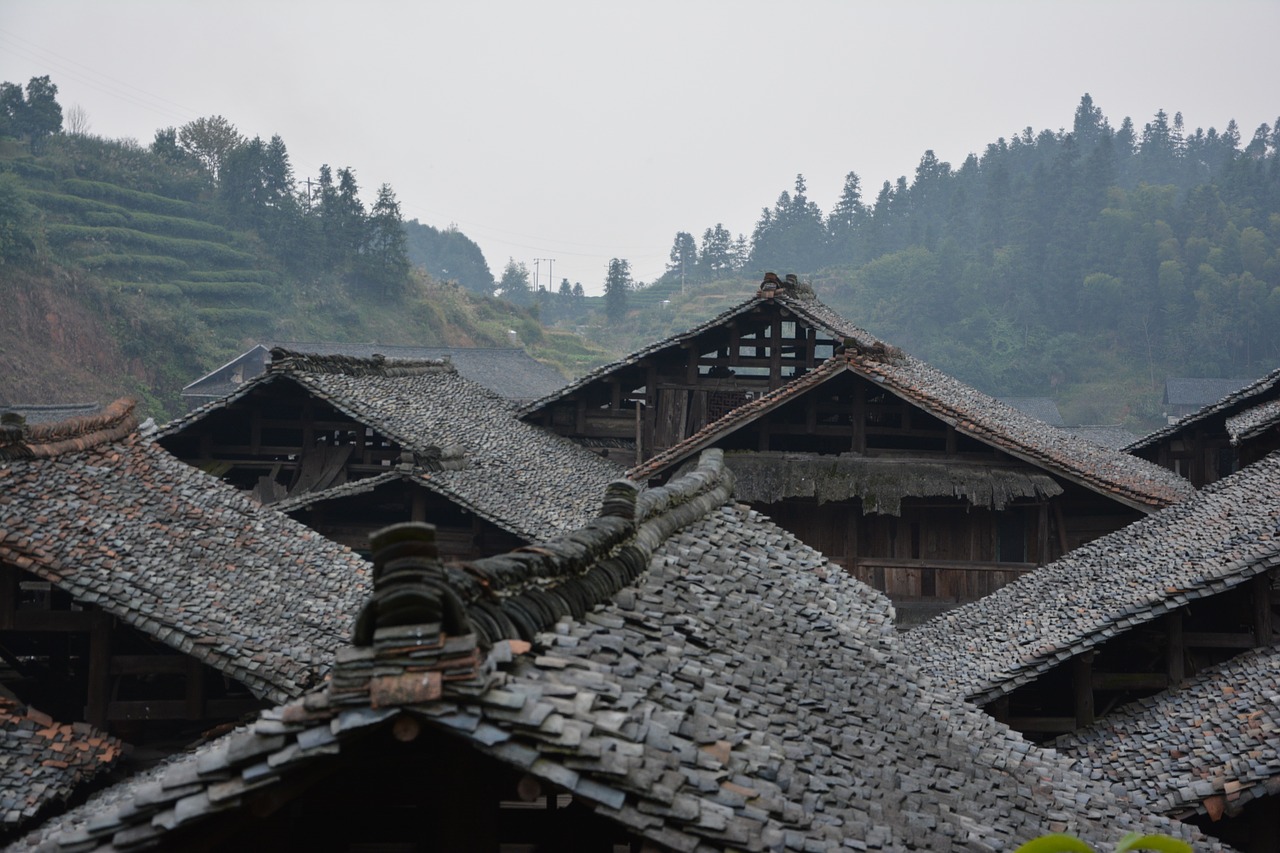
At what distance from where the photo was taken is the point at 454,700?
4473 mm

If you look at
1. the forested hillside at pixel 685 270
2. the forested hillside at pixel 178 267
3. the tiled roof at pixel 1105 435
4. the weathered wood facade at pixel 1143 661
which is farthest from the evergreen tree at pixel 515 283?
the weathered wood facade at pixel 1143 661

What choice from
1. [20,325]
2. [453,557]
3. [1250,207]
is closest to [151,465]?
[453,557]

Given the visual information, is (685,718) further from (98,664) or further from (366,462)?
(366,462)

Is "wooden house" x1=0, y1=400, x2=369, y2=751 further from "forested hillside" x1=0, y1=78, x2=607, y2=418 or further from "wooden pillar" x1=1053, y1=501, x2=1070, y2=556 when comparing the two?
"forested hillside" x1=0, y1=78, x2=607, y2=418

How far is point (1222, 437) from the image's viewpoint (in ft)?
102

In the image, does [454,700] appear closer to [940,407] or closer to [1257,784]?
[1257,784]

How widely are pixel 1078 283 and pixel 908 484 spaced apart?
85.2 m

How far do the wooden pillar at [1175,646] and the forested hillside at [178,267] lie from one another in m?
48.0

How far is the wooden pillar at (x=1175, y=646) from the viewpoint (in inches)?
613

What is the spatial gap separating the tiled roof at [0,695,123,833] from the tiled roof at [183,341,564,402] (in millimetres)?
43256

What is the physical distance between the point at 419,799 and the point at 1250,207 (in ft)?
372

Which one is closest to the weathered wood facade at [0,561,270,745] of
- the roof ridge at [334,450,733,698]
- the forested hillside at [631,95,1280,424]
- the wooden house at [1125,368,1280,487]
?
the roof ridge at [334,450,733,698]

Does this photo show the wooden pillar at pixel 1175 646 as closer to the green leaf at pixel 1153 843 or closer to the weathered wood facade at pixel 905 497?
the weathered wood facade at pixel 905 497

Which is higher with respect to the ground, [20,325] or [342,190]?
[342,190]
